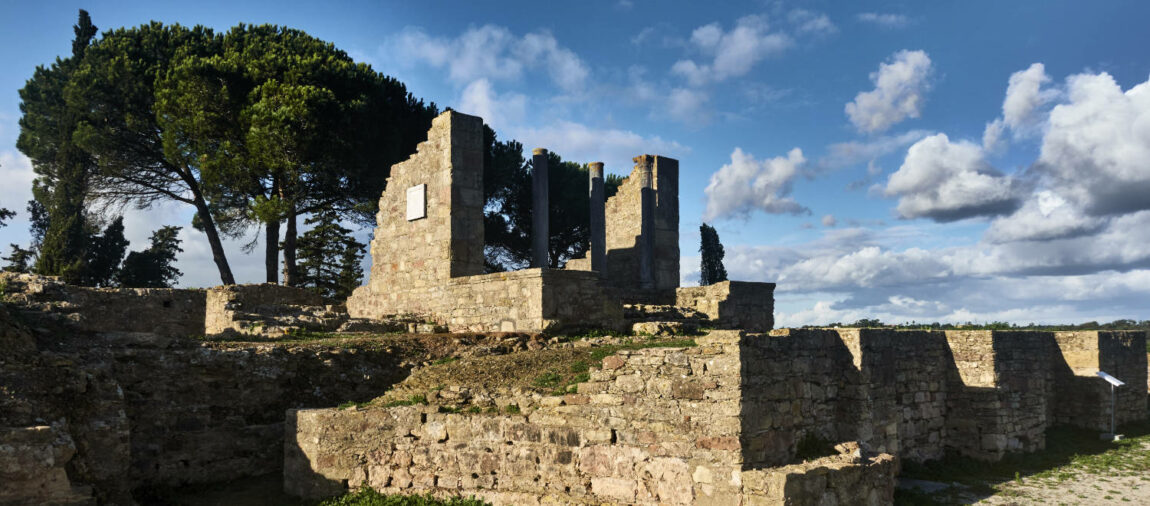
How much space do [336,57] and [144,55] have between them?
669cm

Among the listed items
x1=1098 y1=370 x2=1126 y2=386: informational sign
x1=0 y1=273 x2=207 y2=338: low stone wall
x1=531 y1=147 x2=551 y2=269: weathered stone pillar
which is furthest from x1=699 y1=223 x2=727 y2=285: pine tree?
x1=0 y1=273 x2=207 y2=338: low stone wall

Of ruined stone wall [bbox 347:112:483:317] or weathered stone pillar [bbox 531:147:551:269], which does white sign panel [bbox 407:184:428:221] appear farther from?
weathered stone pillar [bbox 531:147:551:269]

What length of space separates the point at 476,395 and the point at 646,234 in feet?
44.2

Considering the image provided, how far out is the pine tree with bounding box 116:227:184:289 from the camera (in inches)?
1077

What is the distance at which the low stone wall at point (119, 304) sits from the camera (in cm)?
1289

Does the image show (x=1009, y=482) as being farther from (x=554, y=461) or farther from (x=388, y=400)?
(x=388, y=400)

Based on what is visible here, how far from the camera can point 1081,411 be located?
15797 millimetres

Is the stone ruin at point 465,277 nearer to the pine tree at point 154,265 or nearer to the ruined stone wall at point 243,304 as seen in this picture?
the ruined stone wall at point 243,304

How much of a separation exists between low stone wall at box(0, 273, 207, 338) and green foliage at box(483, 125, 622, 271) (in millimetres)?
15038

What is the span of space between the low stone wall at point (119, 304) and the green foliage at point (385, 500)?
5.99 meters

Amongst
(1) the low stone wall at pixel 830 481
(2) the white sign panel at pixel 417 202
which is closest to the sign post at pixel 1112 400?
(1) the low stone wall at pixel 830 481

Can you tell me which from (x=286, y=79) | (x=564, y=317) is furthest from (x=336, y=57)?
(x=564, y=317)

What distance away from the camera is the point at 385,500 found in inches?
331

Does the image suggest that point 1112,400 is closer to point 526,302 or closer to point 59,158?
point 526,302
